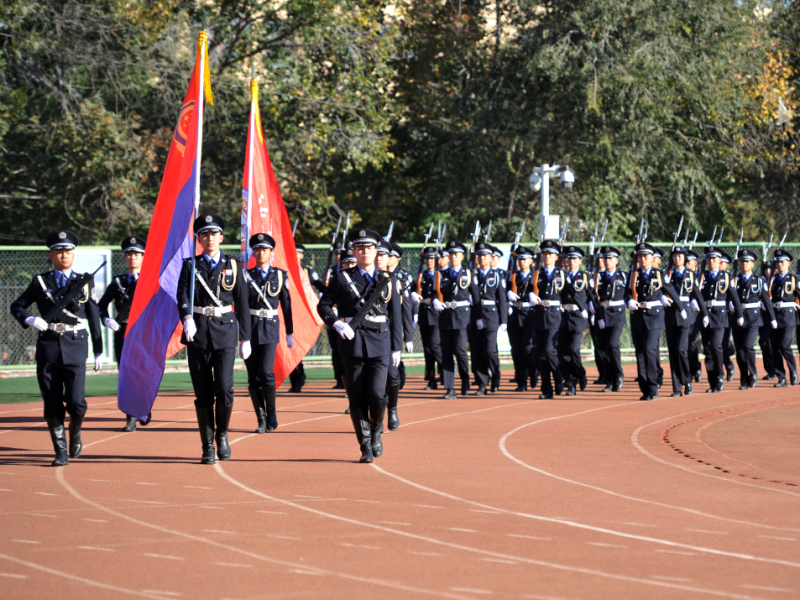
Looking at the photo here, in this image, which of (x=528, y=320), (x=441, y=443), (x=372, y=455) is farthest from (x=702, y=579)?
(x=528, y=320)

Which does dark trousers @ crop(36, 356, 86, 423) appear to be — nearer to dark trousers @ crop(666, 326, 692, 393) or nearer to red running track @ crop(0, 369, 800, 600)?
red running track @ crop(0, 369, 800, 600)

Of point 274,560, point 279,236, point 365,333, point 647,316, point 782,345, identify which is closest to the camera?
point 274,560

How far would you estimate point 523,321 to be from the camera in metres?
15.3

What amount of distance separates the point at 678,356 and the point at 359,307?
6.67 m

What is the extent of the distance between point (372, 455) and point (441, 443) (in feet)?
3.78

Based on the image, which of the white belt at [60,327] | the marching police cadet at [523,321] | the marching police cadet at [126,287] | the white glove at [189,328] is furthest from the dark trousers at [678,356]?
the white belt at [60,327]

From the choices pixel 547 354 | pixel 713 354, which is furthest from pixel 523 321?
pixel 713 354

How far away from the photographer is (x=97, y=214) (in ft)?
73.0

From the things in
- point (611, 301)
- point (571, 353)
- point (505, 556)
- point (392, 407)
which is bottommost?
point (505, 556)

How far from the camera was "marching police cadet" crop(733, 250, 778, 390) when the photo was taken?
15.4 m

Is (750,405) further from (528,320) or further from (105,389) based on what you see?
(105,389)

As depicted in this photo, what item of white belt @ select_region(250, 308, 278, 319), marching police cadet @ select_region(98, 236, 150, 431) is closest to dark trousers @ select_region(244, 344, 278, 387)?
white belt @ select_region(250, 308, 278, 319)

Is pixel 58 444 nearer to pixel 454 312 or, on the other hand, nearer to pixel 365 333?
pixel 365 333

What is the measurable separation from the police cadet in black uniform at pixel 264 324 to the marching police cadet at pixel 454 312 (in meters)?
3.43
